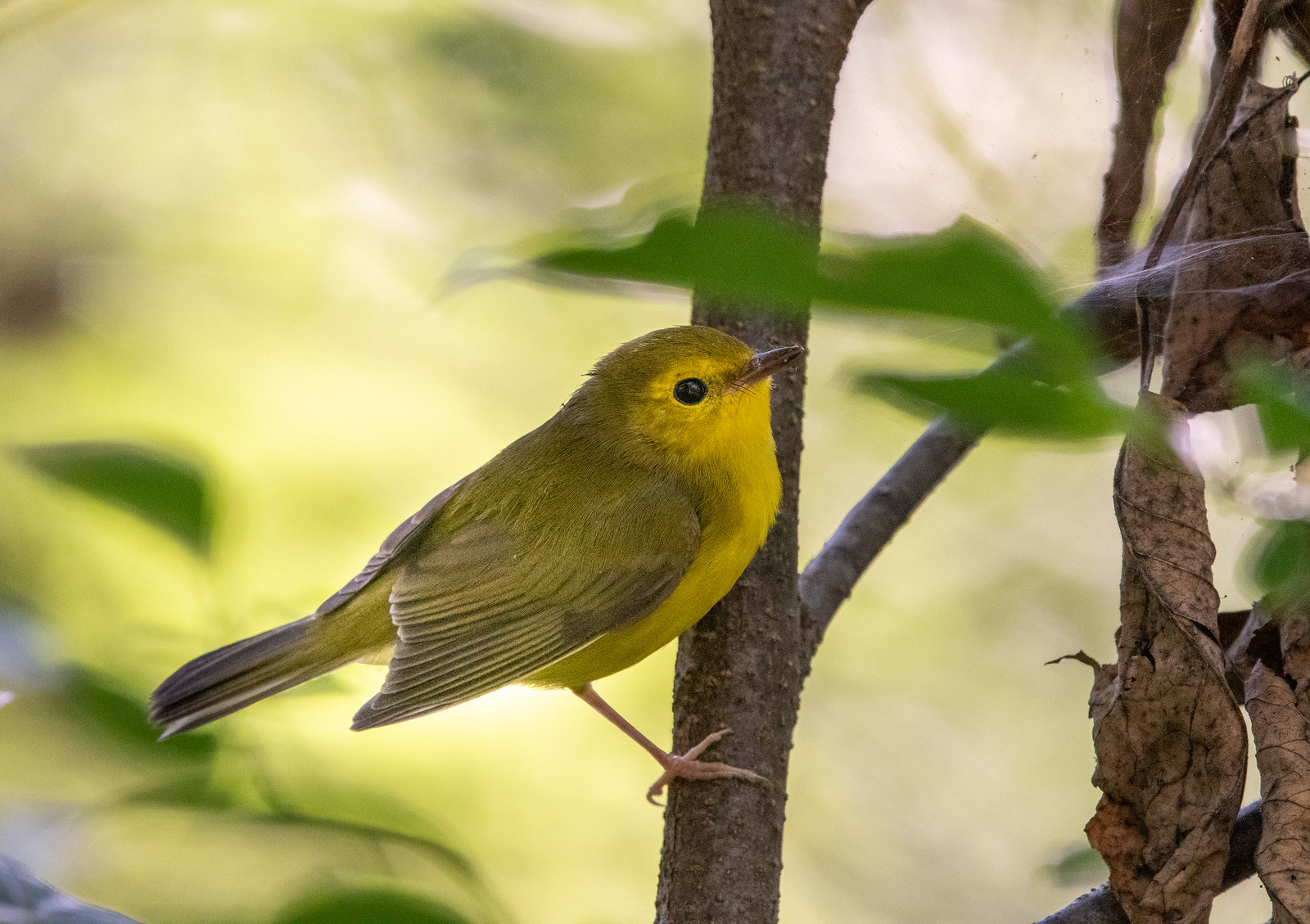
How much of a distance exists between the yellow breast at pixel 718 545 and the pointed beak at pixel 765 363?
0.14m

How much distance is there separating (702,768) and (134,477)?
49.7 inches

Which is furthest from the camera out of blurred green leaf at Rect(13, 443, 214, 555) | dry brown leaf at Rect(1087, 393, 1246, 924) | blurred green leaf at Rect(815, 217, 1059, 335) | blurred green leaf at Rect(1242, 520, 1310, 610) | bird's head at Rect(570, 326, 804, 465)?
bird's head at Rect(570, 326, 804, 465)

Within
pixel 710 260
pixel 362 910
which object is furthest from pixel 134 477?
pixel 710 260

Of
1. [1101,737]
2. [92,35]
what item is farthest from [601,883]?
[92,35]

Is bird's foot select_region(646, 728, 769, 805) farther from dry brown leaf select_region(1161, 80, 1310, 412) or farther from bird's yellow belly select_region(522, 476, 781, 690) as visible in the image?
dry brown leaf select_region(1161, 80, 1310, 412)

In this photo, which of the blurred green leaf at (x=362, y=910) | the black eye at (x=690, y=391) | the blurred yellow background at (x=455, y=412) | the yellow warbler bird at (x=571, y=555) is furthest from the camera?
the blurred yellow background at (x=455, y=412)

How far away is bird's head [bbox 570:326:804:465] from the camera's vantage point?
2945 millimetres

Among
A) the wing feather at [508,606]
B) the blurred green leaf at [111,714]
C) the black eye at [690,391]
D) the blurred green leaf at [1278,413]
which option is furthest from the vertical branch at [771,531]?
the blurred green leaf at [1278,413]

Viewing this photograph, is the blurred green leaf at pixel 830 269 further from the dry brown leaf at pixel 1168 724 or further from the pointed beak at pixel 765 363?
the pointed beak at pixel 765 363

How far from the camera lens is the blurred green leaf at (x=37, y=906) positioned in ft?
3.19

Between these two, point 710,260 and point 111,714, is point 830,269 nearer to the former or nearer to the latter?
point 710,260

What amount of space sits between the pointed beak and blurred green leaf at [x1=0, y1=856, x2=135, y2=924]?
1.91 meters

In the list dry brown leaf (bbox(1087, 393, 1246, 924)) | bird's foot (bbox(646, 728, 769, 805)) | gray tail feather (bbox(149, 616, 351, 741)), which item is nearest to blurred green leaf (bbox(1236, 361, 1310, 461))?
dry brown leaf (bbox(1087, 393, 1246, 924))

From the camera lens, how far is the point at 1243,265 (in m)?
1.81
